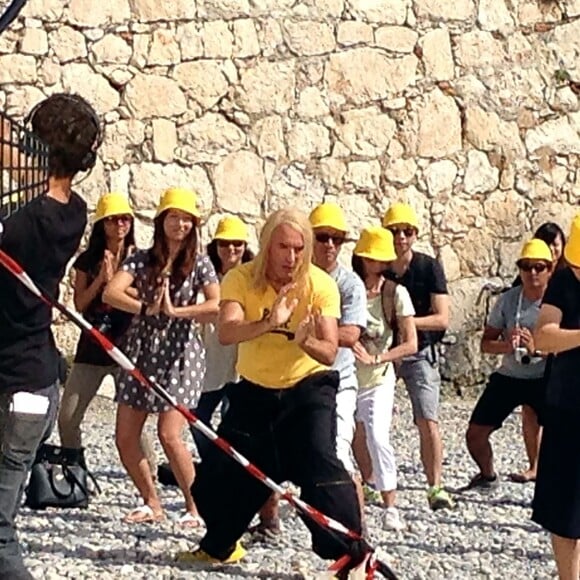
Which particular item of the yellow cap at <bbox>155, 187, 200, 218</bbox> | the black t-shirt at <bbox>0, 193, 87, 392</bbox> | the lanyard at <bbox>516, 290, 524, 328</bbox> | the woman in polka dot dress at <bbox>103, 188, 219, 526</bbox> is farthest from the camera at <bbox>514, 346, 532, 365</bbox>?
the black t-shirt at <bbox>0, 193, 87, 392</bbox>

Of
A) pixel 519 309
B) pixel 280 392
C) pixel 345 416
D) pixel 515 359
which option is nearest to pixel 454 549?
pixel 345 416

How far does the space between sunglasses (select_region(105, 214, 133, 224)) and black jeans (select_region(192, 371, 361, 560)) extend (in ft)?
5.91

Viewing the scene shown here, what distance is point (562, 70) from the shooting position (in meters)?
12.2

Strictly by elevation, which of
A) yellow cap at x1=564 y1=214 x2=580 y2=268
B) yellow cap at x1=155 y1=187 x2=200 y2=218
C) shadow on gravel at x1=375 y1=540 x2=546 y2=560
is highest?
yellow cap at x1=155 y1=187 x2=200 y2=218

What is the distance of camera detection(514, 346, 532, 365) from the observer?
8.26m

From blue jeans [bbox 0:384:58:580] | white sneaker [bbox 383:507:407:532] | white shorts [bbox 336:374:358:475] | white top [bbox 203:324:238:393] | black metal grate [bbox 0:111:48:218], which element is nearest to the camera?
blue jeans [bbox 0:384:58:580]

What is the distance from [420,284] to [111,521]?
1.89 meters

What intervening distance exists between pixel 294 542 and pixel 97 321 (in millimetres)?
1420

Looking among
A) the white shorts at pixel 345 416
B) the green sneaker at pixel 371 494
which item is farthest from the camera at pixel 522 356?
the white shorts at pixel 345 416

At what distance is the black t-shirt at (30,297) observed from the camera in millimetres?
5281

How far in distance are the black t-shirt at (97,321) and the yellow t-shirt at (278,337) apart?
1.23 meters

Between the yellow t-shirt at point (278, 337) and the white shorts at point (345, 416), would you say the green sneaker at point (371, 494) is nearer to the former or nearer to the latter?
the white shorts at point (345, 416)

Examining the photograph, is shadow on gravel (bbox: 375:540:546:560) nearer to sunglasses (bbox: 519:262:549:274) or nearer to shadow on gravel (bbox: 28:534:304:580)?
→ shadow on gravel (bbox: 28:534:304:580)

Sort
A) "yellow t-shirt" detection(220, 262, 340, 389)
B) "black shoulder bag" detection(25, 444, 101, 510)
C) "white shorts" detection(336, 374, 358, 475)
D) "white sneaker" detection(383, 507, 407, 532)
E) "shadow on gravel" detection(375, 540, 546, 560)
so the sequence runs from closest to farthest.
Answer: "yellow t-shirt" detection(220, 262, 340, 389), "white shorts" detection(336, 374, 358, 475), "shadow on gravel" detection(375, 540, 546, 560), "white sneaker" detection(383, 507, 407, 532), "black shoulder bag" detection(25, 444, 101, 510)
